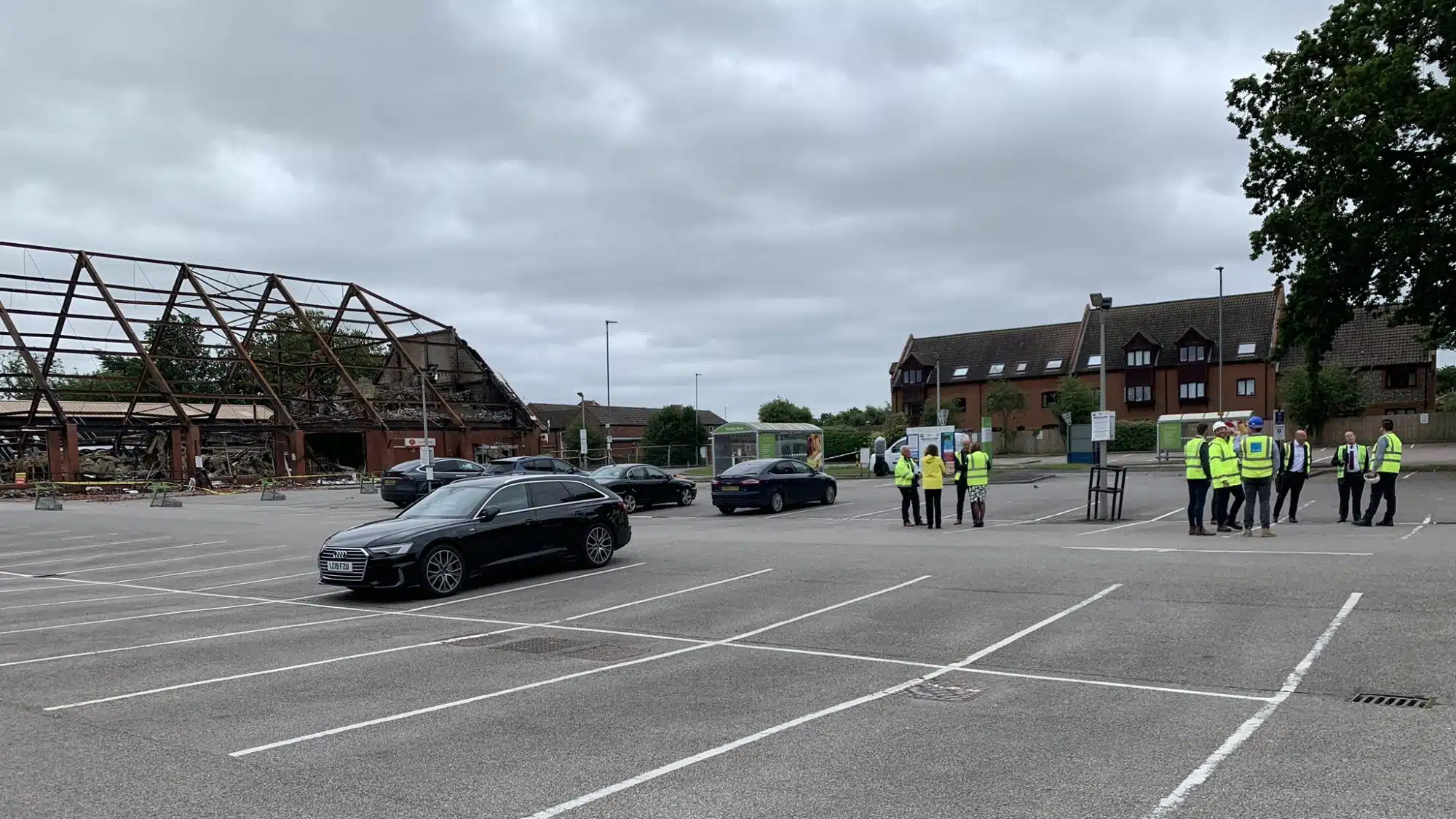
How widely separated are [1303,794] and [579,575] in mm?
10298

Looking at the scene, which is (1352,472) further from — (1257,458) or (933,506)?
(933,506)

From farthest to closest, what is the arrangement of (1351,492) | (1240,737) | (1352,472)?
1. (1351,492)
2. (1352,472)
3. (1240,737)

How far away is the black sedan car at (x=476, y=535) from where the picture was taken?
11828mm

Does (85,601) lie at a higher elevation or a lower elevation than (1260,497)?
lower

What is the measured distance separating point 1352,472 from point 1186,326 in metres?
55.2

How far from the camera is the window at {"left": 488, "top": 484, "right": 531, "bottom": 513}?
13250mm

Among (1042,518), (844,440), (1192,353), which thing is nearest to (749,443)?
(1042,518)

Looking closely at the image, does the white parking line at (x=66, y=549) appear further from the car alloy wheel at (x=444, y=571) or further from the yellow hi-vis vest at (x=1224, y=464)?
the yellow hi-vis vest at (x=1224, y=464)

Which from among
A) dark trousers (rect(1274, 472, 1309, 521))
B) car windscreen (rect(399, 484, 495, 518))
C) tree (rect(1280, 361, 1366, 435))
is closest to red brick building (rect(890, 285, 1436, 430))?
tree (rect(1280, 361, 1366, 435))

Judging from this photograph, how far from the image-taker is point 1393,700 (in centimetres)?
613

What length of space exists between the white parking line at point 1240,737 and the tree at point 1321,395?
51.6 m

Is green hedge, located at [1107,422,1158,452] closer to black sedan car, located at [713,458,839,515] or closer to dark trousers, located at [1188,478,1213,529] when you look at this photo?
black sedan car, located at [713,458,839,515]

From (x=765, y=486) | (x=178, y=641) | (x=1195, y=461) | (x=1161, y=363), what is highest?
(x=1161, y=363)

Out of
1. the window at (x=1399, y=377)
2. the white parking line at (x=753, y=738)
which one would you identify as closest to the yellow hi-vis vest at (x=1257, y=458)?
the white parking line at (x=753, y=738)
